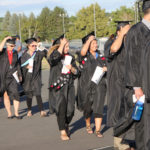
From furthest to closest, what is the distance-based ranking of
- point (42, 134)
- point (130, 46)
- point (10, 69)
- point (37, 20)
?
1. point (37, 20)
2. point (10, 69)
3. point (42, 134)
4. point (130, 46)

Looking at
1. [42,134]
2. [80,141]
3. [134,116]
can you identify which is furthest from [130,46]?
[42,134]

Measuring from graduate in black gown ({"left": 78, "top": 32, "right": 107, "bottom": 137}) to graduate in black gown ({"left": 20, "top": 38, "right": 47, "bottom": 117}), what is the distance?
2710mm

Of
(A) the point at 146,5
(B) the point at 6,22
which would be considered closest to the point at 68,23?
(B) the point at 6,22

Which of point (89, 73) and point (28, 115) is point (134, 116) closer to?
point (89, 73)

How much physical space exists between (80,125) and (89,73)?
1.55 meters

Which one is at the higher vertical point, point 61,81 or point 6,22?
point 6,22

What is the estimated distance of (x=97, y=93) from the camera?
26.4 feet

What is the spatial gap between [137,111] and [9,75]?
6.12 m

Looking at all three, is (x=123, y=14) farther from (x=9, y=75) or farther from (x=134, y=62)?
(x=134, y=62)

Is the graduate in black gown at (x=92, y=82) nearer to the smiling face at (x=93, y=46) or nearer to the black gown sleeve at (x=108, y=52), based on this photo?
→ the smiling face at (x=93, y=46)

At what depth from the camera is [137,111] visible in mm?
4684

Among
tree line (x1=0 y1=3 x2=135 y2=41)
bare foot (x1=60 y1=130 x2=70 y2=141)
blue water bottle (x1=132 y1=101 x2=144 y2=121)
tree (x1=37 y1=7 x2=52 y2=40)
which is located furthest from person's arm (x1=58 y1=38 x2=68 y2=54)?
tree (x1=37 y1=7 x2=52 y2=40)

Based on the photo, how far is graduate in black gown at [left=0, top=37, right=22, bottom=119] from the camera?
1029 cm

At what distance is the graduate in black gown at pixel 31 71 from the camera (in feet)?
35.2
